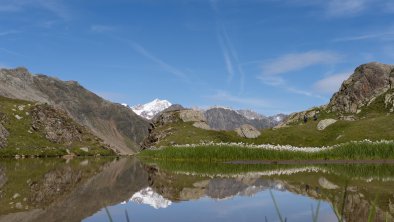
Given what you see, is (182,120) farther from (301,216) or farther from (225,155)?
(301,216)

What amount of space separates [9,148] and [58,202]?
73864 millimetres

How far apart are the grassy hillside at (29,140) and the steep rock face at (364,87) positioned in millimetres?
69833

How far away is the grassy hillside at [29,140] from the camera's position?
8669 cm

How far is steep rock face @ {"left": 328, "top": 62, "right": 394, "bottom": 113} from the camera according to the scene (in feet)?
410

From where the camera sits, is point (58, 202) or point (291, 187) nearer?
point (58, 202)

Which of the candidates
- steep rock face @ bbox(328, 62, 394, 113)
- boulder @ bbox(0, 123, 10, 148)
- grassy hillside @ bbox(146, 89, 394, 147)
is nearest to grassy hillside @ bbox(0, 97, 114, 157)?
boulder @ bbox(0, 123, 10, 148)

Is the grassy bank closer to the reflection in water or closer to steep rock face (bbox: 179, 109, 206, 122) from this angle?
the reflection in water

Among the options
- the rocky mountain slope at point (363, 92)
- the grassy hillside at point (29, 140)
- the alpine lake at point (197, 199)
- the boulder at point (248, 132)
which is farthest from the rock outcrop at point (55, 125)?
the alpine lake at point (197, 199)

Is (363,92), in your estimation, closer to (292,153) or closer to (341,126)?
(341,126)

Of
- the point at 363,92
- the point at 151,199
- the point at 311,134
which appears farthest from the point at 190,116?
the point at 151,199

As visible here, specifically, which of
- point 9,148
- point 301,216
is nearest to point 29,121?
point 9,148

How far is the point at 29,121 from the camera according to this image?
372 feet

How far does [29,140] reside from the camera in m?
99.9

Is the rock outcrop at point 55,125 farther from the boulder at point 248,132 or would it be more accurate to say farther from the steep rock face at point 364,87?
the steep rock face at point 364,87
